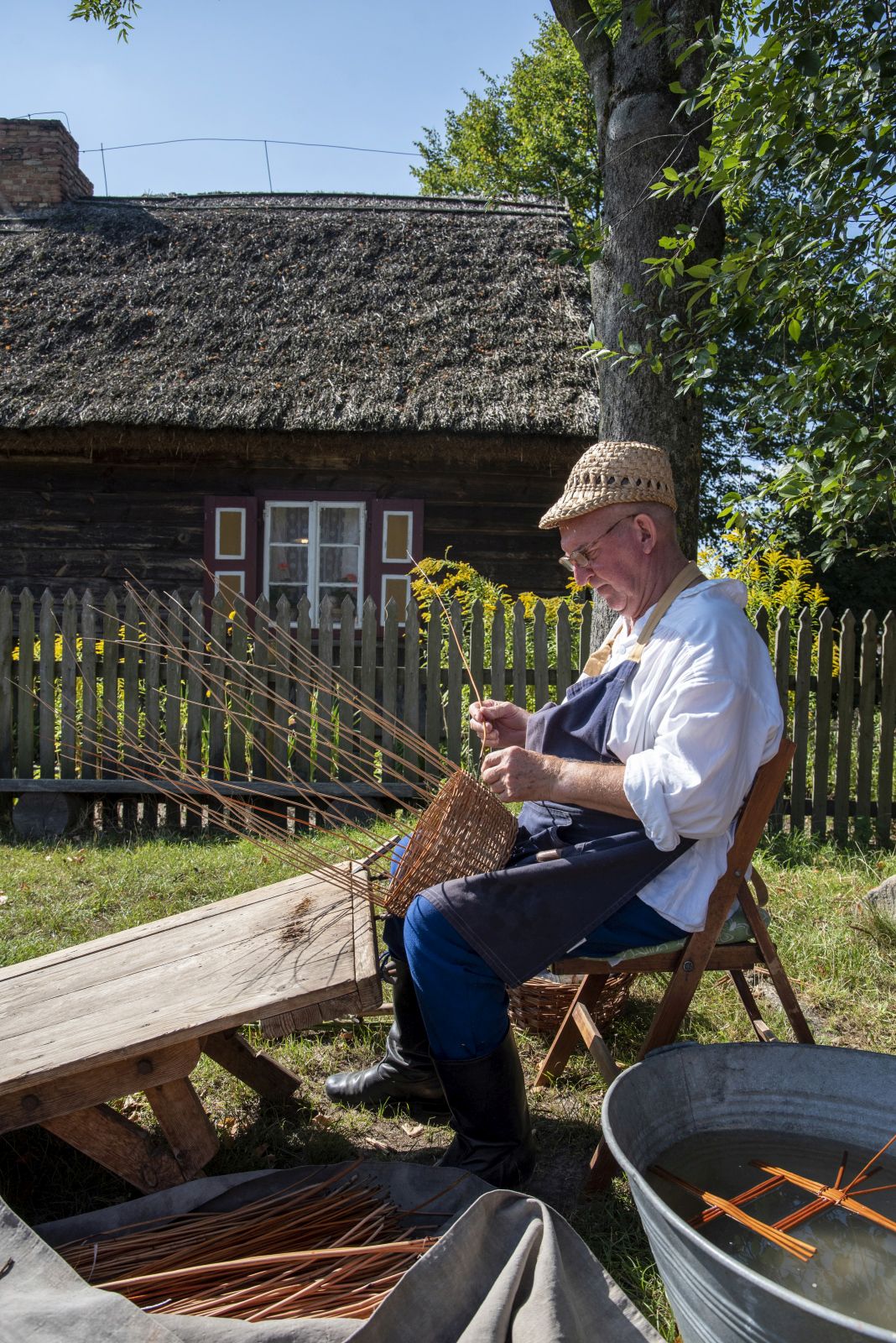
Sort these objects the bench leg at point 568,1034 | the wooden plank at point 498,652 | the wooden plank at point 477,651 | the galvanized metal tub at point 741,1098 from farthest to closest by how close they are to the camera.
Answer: the wooden plank at point 498,652 → the wooden plank at point 477,651 → the bench leg at point 568,1034 → the galvanized metal tub at point 741,1098

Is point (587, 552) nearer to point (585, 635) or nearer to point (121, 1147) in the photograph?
point (121, 1147)

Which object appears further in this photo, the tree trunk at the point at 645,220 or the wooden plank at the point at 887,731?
the wooden plank at the point at 887,731

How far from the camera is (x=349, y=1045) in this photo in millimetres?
2746

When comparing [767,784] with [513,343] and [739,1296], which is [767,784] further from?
[513,343]

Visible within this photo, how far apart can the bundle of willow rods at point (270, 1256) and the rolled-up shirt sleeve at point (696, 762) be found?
85cm

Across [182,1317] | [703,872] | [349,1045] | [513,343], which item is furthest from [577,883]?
[513,343]

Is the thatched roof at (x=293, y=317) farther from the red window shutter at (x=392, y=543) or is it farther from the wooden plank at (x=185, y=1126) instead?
the wooden plank at (x=185, y=1126)

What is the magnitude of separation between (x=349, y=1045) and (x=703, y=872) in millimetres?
1335

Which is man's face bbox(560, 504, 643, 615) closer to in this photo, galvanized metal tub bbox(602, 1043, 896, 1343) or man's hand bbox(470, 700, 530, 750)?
man's hand bbox(470, 700, 530, 750)

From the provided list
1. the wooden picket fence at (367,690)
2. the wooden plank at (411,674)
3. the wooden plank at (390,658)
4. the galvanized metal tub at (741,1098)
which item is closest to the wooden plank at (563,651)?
the wooden picket fence at (367,690)

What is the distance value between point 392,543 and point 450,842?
251 inches

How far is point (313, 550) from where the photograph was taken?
8.19 metres

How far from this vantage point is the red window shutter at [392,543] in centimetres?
809

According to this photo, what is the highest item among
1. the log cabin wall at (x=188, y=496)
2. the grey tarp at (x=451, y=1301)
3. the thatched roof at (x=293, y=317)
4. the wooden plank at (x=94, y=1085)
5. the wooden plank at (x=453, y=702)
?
the thatched roof at (x=293, y=317)
